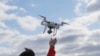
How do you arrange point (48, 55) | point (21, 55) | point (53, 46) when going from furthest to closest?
point (53, 46)
point (48, 55)
point (21, 55)

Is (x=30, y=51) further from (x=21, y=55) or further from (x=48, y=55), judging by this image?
(x=48, y=55)

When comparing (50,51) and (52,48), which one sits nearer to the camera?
(50,51)

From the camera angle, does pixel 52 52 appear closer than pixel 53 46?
Yes

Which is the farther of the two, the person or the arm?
the arm

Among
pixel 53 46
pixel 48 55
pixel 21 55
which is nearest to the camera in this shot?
pixel 21 55

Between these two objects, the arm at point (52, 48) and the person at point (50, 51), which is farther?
the arm at point (52, 48)

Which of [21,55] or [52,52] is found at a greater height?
[52,52]

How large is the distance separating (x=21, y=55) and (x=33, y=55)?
1.47 feet

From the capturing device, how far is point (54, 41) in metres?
11.1

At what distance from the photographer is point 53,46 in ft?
34.9

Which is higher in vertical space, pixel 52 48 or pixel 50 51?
pixel 52 48

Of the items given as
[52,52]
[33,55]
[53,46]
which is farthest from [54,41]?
[33,55]

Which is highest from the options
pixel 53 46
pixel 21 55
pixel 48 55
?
pixel 53 46

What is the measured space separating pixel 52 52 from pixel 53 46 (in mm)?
758
